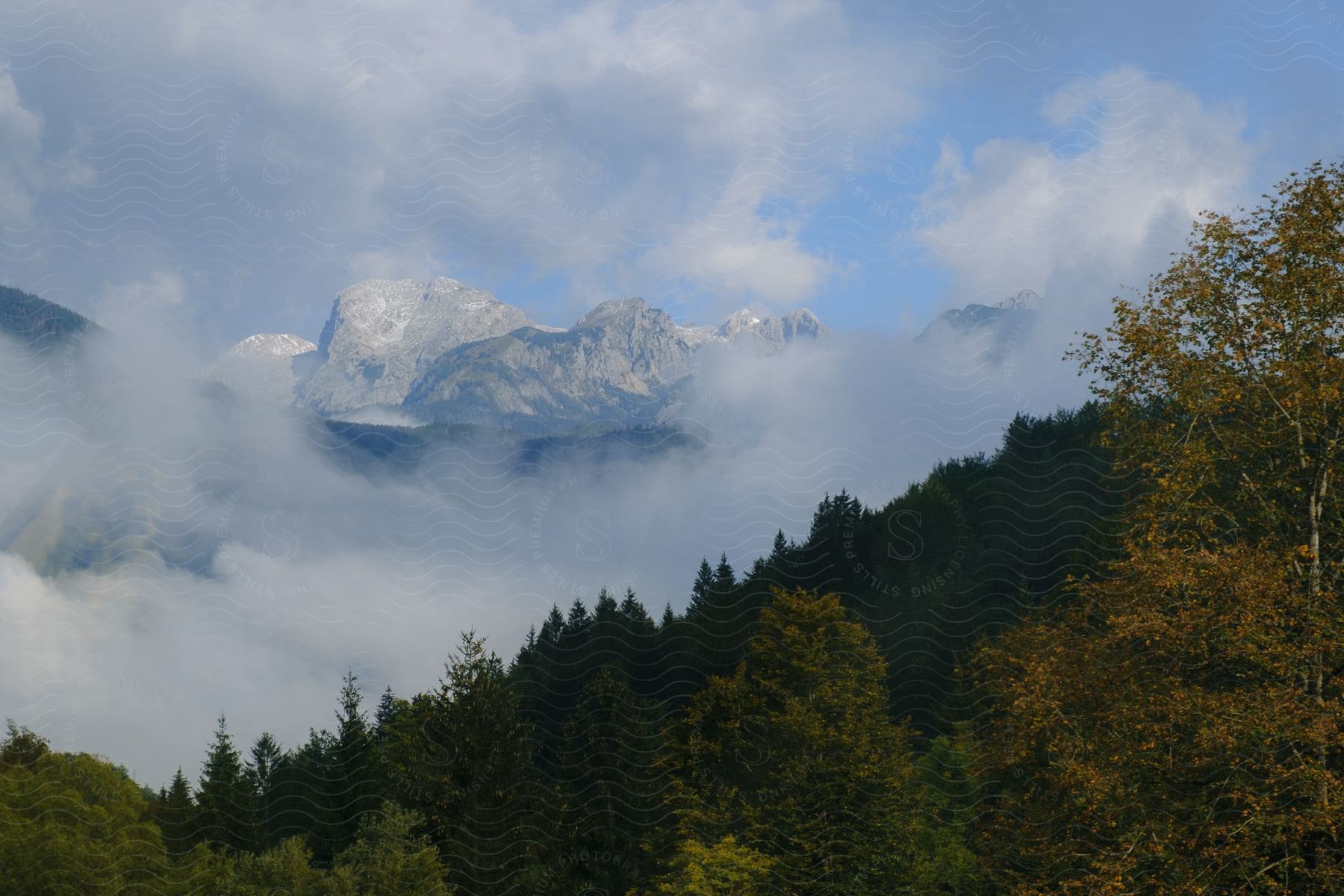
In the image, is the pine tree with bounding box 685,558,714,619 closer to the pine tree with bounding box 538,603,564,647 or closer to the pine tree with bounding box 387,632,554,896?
the pine tree with bounding box 538,603,564,647

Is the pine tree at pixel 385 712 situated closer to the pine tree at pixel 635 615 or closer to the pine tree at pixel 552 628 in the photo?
the pine tree at pixel 552 628

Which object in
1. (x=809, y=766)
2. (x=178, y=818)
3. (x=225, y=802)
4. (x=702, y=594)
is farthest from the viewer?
(x=702, y=594)

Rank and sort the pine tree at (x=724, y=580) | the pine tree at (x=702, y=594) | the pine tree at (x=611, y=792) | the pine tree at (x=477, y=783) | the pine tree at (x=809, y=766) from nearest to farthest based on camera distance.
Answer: the pine tree at (x=809, y=766) → the pine tree at (x=477, y=783) → the pine tree at (x=611, y=792) → the pine tree at (x=702, y=594) → the pine tree at (x=724, y=580)

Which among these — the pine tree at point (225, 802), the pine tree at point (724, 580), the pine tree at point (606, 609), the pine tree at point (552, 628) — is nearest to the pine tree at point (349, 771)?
the pine tree at point (225, 802)

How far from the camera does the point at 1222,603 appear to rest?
18.1 metres

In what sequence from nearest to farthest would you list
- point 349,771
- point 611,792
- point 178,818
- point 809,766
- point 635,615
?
point 809,766 → point 611,792 → point 349,771 → point 178,818 → point 635,615

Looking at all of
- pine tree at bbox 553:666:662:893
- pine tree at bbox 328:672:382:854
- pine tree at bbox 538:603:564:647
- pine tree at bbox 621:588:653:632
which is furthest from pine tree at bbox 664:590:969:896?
pine tree at bbox 538:603:564:647

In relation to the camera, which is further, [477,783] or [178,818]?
[178,818]

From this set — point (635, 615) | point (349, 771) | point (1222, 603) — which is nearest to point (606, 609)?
point (635, 615)

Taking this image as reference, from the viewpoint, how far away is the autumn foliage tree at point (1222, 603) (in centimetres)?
1712

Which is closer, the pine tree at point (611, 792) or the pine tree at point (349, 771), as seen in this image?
the pine tree at point (611, 792)

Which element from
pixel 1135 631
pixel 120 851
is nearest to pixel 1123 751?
pixel 1135 631

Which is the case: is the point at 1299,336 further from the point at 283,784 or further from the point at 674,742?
the point at 283,784

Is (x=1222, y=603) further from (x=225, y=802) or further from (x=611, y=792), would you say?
(x=225, y=802)
